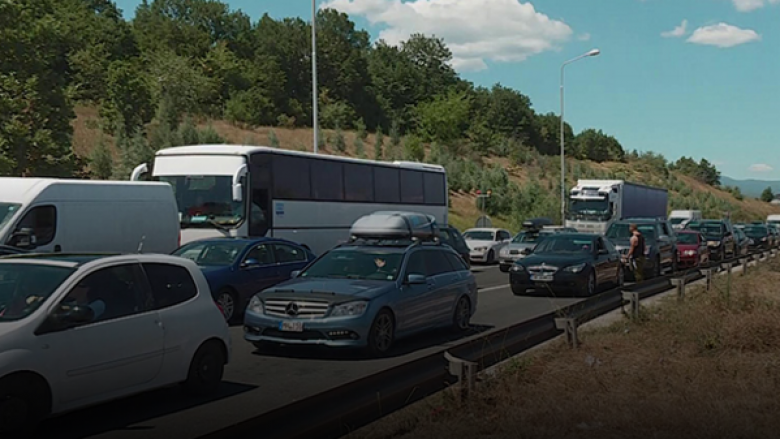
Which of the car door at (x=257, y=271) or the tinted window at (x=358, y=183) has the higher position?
the tinted window at (x=358, y=183)

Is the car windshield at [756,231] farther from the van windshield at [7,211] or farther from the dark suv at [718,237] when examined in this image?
the van windshield at [7,211]

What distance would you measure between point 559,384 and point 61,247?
456 inches

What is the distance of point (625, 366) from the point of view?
10.4m

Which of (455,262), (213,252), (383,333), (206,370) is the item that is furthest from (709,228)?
(206,370)

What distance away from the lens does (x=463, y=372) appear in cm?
782

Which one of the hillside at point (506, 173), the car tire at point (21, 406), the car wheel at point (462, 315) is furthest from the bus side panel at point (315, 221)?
the hillside at point (506, 173)

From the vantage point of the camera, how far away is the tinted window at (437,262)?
1393cm

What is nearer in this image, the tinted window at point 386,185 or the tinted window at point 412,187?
the tinted window at point 386,185

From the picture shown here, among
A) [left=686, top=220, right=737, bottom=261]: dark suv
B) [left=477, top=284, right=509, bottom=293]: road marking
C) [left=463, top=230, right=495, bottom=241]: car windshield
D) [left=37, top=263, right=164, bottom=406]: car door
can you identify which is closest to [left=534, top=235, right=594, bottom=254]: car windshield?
[left=477, top=284, right=509, bottom=293]: road marking

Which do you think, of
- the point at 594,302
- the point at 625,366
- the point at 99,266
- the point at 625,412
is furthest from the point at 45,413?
the point at 594,302

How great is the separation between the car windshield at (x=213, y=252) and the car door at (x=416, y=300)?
13.2 ft

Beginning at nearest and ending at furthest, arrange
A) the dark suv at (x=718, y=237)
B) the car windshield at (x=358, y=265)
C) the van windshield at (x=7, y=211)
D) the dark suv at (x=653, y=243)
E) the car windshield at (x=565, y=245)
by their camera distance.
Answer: the car windshield at (x=358, y=265) → the van windshield at (x=7, y=211) → the car windshield at (x=565, y=245) → the dark suv at (x=653, y=243) → the dark suv at (x=718, y=237)

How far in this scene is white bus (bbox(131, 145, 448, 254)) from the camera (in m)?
21.6

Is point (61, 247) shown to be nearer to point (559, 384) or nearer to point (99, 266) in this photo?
point (99, 266)
